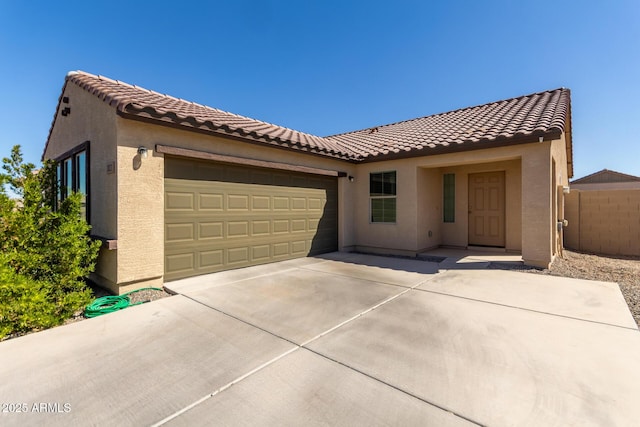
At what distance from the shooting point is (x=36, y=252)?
12.9ft

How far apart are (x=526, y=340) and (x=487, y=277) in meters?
3.06

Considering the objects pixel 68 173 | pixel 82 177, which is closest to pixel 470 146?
pixel 82 177

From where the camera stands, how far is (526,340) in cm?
312

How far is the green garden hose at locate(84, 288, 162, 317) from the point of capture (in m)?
4.11

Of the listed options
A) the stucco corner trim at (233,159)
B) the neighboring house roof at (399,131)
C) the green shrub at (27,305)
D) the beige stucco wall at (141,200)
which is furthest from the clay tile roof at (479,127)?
the green shrub at (27,305)

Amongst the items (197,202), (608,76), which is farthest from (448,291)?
(608,76)

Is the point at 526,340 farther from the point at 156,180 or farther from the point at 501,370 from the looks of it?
the point at 156,180

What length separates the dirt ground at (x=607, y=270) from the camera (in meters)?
4.79

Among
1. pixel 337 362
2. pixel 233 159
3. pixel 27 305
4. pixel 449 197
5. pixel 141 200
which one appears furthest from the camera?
pixel 449 197

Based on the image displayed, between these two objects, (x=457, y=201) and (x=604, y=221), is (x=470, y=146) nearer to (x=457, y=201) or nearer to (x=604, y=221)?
(x=457, y=201)

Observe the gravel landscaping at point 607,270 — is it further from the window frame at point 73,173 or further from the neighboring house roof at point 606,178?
the neighboring house roof at point 606,178

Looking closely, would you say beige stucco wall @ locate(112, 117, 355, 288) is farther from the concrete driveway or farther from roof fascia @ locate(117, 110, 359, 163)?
the concrete driveway

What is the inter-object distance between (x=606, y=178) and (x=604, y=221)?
1074 inches

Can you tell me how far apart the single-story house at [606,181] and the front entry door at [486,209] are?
24.4 metres
